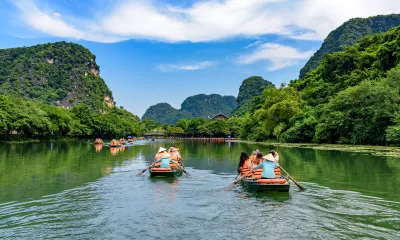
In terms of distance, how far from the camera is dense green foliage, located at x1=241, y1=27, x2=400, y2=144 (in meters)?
36.4

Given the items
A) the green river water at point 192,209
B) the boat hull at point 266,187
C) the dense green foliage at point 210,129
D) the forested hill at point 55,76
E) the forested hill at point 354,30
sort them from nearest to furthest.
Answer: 1. the green river water at point 192,209
2. the boat hull at point 266,187
3. the dense green foliage at point 210,129
4. the forested hill at point 354,30
5. the forested hill at point 55,76

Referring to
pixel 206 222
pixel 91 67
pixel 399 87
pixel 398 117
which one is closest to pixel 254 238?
pixel 206 222

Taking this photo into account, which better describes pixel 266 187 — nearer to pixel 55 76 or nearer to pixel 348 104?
pixel 348 104

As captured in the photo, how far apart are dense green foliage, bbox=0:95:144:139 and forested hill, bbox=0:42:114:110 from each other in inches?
2082

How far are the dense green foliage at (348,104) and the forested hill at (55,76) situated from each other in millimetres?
101458

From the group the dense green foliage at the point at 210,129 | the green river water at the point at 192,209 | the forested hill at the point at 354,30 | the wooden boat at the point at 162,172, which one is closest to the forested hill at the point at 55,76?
the dense green foliage at the point at 210,129

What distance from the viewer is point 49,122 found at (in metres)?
61.4

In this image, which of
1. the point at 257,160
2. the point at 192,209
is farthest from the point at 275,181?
the point at 192,209

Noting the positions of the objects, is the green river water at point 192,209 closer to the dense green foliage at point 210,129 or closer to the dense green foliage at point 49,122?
the dense green foliage at point 49,122

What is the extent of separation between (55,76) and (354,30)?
135245mm

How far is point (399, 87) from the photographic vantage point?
36.8 m

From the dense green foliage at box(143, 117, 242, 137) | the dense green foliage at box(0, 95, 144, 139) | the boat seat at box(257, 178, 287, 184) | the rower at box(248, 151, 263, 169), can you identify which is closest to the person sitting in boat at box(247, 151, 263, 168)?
the rower at box(248, 151, 263, 169)

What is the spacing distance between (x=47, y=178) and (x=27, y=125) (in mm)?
42122

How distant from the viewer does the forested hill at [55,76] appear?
142875 mm
